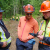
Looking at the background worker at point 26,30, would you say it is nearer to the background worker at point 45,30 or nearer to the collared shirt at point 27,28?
the collared shirt at point 27,28

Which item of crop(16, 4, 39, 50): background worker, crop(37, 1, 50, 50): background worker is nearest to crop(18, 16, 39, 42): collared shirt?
crop(16, 4, 39, 50): background worker

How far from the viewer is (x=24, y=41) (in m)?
1.86

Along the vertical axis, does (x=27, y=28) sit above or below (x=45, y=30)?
below

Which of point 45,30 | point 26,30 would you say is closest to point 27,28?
point 26,30

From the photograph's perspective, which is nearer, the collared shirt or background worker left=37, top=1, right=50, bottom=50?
background worker left=37, top=1, right=50, bottom=50

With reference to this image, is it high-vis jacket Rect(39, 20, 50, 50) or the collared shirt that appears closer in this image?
high-vis jacket Rect(39, 20, 50, 50)

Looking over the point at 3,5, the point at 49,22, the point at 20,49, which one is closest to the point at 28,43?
the point at 20,49

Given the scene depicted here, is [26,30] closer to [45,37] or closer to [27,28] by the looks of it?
[27,28]

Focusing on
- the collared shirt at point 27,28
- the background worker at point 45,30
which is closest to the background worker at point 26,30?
the collared shirt at point 27,28

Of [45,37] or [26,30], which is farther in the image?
[26,30]

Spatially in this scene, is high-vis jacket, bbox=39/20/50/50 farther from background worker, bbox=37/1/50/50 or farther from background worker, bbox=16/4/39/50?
background worker, bbox=16/4/39/50

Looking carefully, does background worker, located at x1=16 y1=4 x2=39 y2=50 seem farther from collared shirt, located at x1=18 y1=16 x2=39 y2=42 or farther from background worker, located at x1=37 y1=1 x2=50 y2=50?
background worker, located at x1=37 y1=1 x2=50 y2=50

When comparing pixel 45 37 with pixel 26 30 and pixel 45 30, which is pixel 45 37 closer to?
pixel 45 30

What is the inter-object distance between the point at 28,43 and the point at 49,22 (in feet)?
→ 2.50
